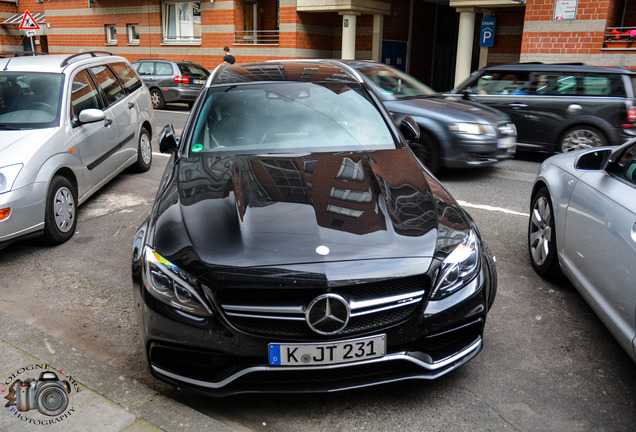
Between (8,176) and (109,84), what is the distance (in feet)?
8.97

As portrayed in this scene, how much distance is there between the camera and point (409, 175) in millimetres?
3627

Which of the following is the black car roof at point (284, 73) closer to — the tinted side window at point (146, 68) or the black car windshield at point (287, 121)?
the black car windshield at point (287, 121)

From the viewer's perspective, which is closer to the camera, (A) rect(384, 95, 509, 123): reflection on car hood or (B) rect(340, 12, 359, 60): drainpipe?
(A) rect(384, 95, 509, 123): reflection on car hood

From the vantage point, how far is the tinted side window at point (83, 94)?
241 inches

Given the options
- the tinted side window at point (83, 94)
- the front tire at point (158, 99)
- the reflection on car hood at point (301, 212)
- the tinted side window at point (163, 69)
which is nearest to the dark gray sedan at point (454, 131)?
the tinted side window at point (83, 94)

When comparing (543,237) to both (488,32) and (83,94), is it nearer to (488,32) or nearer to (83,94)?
(83,94)

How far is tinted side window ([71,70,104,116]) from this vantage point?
241 inches

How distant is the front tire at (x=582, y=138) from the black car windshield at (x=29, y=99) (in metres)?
7.35

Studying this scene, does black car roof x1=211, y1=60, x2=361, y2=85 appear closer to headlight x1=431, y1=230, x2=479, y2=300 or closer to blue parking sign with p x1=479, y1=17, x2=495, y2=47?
headlight x1=431, y1=230, x2=479, y2=300

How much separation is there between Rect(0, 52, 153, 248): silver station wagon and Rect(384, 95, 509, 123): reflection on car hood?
3.68 metres

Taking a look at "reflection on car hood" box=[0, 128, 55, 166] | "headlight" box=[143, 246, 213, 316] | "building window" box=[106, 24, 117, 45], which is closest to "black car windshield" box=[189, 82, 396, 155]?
"headlight" box=[143, 246, 213, 316]

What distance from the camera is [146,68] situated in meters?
18.8

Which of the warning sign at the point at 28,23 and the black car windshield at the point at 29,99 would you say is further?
the warning sign at the point at 28,23

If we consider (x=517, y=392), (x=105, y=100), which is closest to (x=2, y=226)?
(x=105, y=100)
